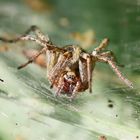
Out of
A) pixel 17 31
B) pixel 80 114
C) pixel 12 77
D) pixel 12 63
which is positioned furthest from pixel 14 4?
pixel 80 114

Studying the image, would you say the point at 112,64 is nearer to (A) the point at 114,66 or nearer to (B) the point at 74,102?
(A) the point at 114,66

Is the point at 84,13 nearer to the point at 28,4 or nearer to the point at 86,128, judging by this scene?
the point at 28,4

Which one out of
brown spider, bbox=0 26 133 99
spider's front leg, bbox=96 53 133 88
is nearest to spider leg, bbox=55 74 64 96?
brown spider, bbox=0 26 133 99

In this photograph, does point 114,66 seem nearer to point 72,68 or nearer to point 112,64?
point 112,64

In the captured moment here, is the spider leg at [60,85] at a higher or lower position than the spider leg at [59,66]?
lower

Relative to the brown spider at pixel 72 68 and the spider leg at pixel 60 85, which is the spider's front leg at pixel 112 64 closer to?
the brown spider at pixel 72 68

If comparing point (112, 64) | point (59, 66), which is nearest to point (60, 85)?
point (59, 66)

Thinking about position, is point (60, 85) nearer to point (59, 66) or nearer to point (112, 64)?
point (59, 66)

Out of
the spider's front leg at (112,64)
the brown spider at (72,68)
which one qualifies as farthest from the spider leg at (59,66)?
the spider's front leg at (112,64)

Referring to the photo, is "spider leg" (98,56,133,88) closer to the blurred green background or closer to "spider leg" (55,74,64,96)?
the blurred green background

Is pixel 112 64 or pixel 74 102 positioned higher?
pixel 112 64

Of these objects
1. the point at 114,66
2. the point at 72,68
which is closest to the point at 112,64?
the point at 114,66

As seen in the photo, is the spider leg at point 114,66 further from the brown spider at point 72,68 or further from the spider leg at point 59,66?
the spider leg at point 59,66
